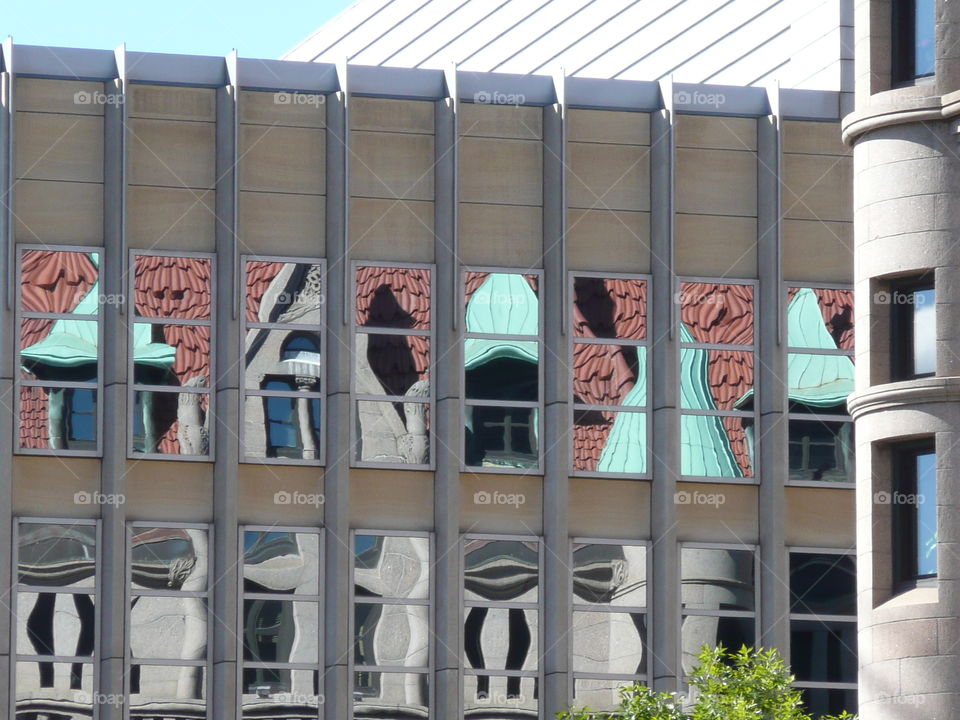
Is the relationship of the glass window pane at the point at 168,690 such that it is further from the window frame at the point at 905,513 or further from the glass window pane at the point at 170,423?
the window frame at the point at 905,513

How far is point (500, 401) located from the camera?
3453cm

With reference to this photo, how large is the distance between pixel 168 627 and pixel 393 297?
20.0 ft

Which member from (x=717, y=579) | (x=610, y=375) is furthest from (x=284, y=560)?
(x=717, y=579)

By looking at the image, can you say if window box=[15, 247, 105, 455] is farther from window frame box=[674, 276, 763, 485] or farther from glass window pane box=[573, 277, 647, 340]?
window frame box=[674, 276, 763, 485]

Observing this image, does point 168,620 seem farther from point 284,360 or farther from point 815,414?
point 815,414

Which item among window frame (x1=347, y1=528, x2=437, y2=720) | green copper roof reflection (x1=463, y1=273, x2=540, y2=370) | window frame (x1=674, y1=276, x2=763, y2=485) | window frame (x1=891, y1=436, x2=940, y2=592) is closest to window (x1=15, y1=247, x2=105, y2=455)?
window frame (x1=347, y1=528, x2=437, y2=720)

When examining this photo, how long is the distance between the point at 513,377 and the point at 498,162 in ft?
11.1

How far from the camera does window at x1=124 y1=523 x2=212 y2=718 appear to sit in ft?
107

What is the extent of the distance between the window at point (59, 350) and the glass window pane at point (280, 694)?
4168 millimetres

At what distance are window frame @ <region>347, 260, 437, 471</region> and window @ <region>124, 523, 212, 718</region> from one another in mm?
2704

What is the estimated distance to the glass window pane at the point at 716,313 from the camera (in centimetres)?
3522

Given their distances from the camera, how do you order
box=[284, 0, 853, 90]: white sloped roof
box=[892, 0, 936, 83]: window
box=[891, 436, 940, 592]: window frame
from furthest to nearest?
box=[284, 0, 853, 90]: white sloped roof < box=[892, 0, 936, 83]: window < box=[891, 436, 940, 592]: window frame

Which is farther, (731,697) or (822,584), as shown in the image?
(822,584)

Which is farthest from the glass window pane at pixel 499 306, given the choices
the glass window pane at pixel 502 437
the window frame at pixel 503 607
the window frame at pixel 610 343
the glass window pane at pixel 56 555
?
the glass window pane at pixel 56 555
